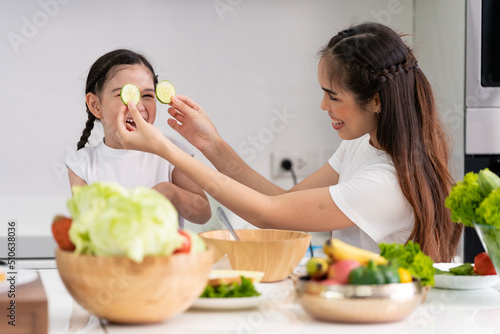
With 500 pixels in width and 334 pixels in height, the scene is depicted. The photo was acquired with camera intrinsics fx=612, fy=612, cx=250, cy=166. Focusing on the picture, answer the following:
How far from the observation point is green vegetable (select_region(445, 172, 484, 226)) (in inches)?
42.2

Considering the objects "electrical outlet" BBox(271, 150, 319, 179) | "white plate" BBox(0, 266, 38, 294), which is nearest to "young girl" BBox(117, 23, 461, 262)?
"white plate" BBox(0, 266, 38, 294)

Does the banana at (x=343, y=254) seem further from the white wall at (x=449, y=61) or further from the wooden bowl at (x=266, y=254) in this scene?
the white wall at (x=449, y=61)

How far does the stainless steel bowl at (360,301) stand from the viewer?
0.86 metres

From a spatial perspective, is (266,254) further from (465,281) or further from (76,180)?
(76,180)

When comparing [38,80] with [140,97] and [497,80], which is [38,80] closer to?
[140,97]

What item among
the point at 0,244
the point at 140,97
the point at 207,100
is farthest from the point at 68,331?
the point at 207,100

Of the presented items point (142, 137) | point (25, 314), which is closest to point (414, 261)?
point (25, 314)

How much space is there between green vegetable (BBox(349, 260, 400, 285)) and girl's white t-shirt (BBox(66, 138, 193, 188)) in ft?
4.19

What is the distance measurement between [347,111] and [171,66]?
4.43 ft

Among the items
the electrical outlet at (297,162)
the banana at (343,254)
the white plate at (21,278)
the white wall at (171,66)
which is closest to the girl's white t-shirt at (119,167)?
the white wall at (171,66)

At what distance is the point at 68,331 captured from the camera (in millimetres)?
857

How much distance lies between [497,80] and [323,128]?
0.83 metres

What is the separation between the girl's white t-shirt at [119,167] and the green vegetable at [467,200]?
3.92 ft

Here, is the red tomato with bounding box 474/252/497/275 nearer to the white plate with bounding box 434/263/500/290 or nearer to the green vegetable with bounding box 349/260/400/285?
the white plate with bounding box 434/263/500/290
